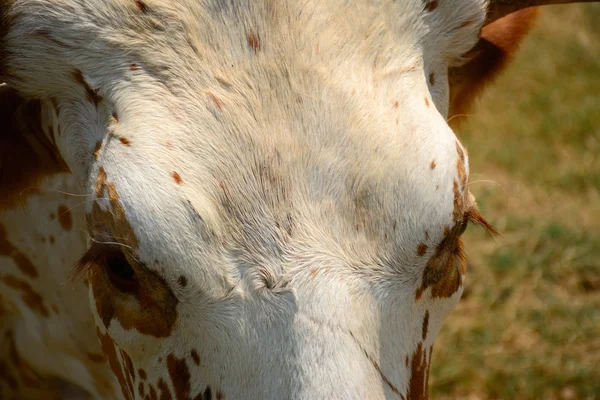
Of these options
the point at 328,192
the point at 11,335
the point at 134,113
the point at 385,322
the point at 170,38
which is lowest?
the point at 11,335

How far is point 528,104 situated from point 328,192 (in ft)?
17.0

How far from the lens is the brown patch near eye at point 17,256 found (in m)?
2.77

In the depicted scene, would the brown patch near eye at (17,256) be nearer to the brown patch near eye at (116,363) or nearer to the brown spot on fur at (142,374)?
the brown patch near eye at (116,363)

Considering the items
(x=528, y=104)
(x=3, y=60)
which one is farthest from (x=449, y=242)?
(x=528, y=104)

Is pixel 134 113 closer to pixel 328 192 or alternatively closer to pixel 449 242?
pixel 328 192

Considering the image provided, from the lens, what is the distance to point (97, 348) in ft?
9.36

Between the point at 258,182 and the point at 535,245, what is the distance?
3543mm

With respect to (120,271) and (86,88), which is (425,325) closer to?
(120,271)

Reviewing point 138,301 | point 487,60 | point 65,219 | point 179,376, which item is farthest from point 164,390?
point 487,60

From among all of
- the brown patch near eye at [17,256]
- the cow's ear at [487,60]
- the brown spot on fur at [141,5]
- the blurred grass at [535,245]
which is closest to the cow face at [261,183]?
the brown spot on fur at [141,5]

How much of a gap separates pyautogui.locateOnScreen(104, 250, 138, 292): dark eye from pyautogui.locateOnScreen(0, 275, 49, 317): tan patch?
0.94m

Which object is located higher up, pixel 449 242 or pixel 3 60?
pixel 3 60

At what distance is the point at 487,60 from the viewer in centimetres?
284

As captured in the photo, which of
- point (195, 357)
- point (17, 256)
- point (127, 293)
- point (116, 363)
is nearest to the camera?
point (195, 357)
